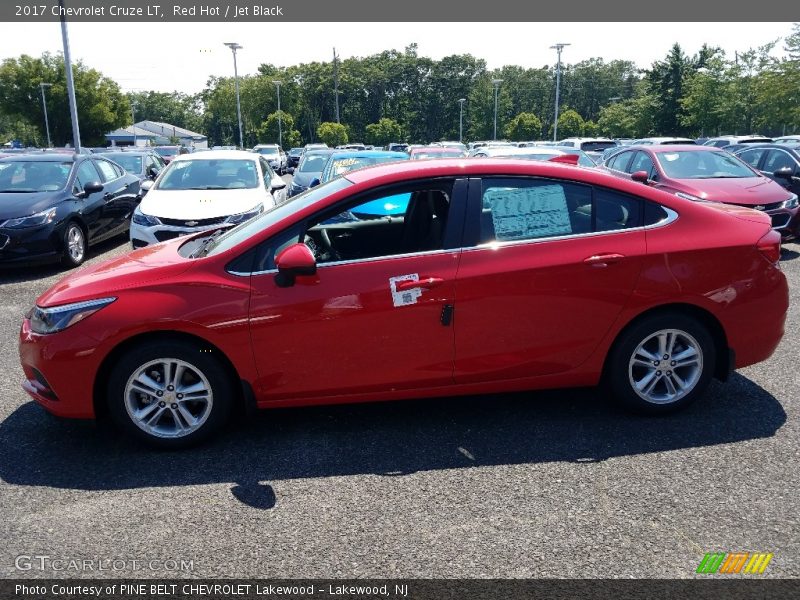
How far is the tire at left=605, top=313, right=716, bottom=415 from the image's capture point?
4180 mm

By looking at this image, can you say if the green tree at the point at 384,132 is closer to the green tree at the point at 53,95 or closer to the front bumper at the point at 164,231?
the green tree at the point at 53,95

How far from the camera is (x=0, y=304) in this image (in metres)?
7.62

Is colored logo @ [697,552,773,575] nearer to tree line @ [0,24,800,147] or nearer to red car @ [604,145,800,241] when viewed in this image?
red car @ [604,145,800,241]

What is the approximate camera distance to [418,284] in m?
3.90

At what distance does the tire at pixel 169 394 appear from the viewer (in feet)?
12.6

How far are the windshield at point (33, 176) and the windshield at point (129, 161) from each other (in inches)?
199

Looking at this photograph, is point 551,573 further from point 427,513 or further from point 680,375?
point 680,375

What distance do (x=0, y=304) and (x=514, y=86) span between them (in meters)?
97.8

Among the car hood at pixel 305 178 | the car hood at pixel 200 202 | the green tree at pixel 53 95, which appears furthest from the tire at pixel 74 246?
the green tree at pixel 53 95

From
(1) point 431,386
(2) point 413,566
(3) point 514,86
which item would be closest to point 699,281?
(1) point 431,386

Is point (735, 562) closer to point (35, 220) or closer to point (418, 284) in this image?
point (418, 284)

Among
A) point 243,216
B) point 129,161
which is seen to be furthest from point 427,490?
point 129,161

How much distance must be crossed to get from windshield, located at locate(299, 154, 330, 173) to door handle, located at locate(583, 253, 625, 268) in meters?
11.8

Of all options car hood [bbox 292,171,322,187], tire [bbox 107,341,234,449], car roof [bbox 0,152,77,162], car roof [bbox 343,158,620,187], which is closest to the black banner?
tire [bbox 107,341,234,449]
